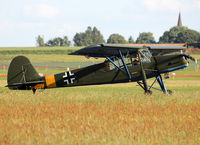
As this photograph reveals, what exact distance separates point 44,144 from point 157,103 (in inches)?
243

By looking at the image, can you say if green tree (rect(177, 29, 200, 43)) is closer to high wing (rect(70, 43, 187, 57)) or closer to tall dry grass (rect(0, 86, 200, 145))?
high wing (rect(70, 43, 187, 57))

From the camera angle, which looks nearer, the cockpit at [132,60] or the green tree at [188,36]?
the cockpit at [132,60]

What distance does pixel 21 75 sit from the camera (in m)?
16.5

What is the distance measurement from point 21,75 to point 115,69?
178 inches

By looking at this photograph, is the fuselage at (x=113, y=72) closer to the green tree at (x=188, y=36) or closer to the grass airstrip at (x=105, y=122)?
the grass airstrip at (x=105, y=122)

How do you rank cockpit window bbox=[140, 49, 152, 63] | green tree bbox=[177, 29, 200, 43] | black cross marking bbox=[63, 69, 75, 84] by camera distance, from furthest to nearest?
green tree bbox=[177, 29, 200, 43], black cross marking bbox=[63, 69, 75, 84], cockpit window bbox=[140, 49, 152, 63]

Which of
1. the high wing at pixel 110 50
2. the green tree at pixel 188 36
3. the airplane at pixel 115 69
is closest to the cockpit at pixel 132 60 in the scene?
the airplane at pixel 115 69

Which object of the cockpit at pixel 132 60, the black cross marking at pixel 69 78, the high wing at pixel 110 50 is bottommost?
the black cross marking at pixel 69 78

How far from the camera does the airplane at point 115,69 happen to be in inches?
602

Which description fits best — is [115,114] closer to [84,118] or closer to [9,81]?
[84,118]

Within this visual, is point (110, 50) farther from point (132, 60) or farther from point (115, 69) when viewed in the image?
point (132, 60)

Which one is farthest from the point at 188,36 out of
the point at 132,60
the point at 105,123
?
the point at 105,123

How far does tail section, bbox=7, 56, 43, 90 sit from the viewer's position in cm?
1641

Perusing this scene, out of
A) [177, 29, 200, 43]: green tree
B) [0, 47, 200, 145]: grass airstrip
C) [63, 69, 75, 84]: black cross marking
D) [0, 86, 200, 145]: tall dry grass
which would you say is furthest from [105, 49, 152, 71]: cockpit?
[177, 29, 200, 43]: green tree
